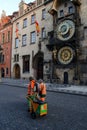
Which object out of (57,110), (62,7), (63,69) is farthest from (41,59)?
(57,110)

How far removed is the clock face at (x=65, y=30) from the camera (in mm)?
24203

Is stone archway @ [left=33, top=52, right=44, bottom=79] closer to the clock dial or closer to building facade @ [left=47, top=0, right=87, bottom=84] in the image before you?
building facade @ [left=47, top=0, right=87, bottom=84]

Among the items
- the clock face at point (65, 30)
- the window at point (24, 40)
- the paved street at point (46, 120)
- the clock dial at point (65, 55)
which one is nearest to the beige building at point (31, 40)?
the window at point (24, 40)

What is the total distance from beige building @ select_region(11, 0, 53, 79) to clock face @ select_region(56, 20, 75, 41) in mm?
2493

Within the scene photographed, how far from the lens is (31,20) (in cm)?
3419

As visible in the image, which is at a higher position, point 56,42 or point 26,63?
point 56,42

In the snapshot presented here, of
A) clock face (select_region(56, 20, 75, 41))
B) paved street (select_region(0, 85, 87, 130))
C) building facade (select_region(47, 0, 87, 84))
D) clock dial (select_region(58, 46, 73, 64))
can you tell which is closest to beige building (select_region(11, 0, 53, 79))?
building facade (select_region(47, 0, 87, 84))

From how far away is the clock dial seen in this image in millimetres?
24250

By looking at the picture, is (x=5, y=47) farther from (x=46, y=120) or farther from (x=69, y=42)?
(x=46, y=120)

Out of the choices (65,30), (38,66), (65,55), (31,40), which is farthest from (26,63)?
(65,30)

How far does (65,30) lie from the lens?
24.8 m

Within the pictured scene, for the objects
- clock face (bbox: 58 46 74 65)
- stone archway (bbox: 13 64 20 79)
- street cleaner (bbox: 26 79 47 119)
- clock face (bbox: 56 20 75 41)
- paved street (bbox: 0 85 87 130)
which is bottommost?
paved street (bbox: 0 85 87 130)

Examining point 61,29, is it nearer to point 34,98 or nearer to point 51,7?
point 51,7

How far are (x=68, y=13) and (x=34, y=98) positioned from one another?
19596mm
